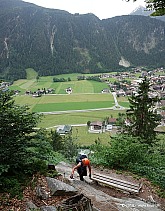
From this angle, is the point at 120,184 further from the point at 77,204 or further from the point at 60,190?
the point at 77,204

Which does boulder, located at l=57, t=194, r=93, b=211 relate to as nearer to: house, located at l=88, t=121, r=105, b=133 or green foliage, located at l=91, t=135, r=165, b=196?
green foliage, located at l=91, t=135, r=165, b=196

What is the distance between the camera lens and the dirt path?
695 cm

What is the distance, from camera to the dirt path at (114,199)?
6949 mm

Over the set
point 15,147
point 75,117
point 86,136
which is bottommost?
point 86,136

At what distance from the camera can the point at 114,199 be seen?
7.61 metres

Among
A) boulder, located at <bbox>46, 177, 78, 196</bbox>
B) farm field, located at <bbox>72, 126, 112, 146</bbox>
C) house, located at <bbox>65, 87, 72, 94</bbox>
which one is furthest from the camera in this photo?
house, located at <bbox>65, 87, 72, 94</bbox>

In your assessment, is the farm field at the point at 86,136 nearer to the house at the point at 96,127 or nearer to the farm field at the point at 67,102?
the house at the point at 96,127

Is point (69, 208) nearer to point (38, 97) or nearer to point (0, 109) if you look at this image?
point (0, 109)

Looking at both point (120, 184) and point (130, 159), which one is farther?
point (130, 159)

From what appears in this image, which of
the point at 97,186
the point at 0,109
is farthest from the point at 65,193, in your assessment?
the point at 0,109

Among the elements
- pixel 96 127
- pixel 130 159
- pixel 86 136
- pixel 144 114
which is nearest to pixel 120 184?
pixel 130 159

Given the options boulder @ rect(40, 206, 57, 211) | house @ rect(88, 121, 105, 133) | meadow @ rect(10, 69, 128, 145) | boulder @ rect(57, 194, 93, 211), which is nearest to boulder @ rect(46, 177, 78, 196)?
boulder @ rect(57, 194, 93, 211)

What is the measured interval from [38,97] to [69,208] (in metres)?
97.8

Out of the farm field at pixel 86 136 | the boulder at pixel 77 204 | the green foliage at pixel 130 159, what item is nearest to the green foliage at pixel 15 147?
the boulder at pixel 77 204
